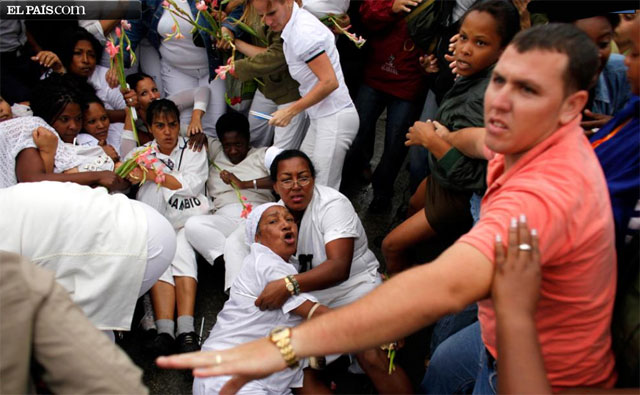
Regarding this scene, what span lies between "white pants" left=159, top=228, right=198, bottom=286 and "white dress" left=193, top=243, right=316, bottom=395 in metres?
0.63

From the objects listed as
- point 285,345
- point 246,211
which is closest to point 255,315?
point 246,211

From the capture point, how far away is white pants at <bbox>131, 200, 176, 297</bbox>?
2555 mm

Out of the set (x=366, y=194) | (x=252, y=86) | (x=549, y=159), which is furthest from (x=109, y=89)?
(x=549, y=159)

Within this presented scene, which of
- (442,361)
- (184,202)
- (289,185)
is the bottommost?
(442,361)

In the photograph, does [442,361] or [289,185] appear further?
[289,185]

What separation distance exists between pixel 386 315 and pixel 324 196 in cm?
203

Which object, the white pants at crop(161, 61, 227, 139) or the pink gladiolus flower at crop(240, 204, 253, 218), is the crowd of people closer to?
the white pants at crop(161, 61, 227, 139)

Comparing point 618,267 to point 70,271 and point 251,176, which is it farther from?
point 251,176

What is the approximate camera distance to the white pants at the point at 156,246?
8.38 ft

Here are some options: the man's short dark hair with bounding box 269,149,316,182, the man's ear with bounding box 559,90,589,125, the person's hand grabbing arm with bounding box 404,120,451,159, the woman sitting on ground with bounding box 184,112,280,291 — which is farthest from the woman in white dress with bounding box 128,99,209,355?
the man's ear with bounding box 559,90,589,125

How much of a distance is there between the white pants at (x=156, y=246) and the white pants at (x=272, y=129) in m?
1.51

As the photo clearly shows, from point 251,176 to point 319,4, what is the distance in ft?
4.21

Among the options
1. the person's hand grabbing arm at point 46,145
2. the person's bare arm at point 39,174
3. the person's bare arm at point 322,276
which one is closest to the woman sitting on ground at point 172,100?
the person's bare arm at point 39,174

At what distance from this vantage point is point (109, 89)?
14.4ft
